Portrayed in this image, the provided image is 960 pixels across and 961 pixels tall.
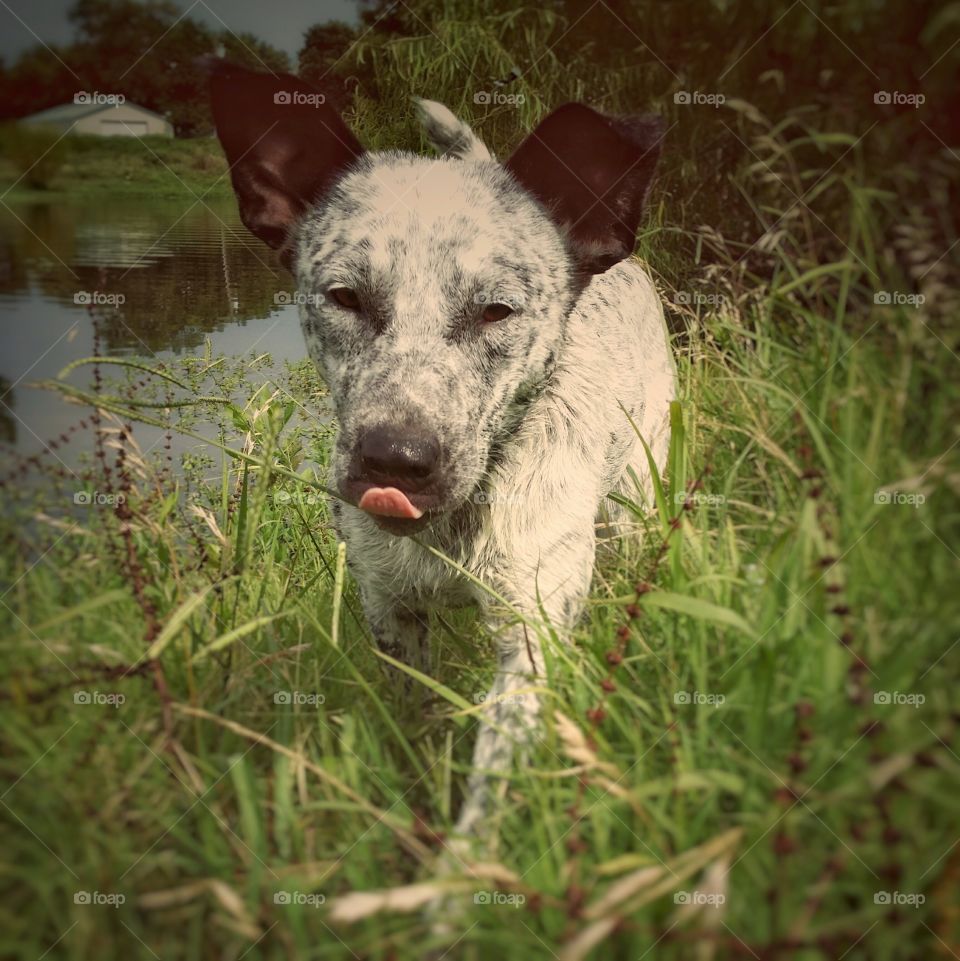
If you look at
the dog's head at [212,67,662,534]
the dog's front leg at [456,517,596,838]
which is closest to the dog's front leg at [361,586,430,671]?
the dog's front leg at [456,517,596,838]

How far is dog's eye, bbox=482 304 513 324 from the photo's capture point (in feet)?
9.05

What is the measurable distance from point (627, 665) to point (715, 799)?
1.97 ft

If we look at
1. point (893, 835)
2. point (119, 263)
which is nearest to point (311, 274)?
point (119, 263)

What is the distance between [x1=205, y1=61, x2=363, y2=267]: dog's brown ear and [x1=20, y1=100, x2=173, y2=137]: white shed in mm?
435

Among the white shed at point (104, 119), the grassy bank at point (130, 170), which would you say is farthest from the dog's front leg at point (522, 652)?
the white shed at point (104, 119)

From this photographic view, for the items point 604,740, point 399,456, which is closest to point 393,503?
point 399,456

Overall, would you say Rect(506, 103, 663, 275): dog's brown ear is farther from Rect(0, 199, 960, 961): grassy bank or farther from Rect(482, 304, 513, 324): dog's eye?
Rect(0, 199, 960, 961): grassy bank

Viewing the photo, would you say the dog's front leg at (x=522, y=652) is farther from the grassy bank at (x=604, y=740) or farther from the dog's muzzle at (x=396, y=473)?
the dog's muzzle at (x=396, y=473)

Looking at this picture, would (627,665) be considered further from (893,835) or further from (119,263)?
(119,263)

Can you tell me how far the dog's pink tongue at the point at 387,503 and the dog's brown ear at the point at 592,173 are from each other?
123cm

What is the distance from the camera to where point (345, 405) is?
2625mm

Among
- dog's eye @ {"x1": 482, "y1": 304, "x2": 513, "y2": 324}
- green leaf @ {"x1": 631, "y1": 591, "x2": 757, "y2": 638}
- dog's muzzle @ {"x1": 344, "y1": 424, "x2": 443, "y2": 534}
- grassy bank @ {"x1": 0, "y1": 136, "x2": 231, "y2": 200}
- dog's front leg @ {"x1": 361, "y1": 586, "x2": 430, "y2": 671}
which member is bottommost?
dog's front leg @ {"x1": 361, "y1": 586, "x2": 430, "y2": 671}

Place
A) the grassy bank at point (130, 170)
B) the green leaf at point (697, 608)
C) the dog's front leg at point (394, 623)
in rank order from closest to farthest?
the green leaf at point (697, 608) → the grassy bank at point (130, 170) → the dog's front leg at point (394, 623)

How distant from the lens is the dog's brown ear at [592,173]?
282 centimetres
